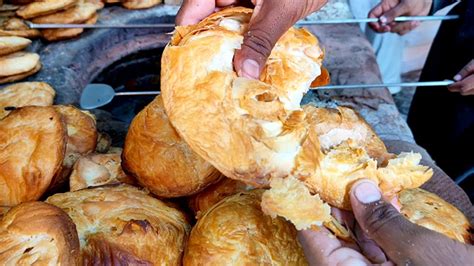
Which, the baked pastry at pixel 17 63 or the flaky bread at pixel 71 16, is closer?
the baked pastry at pixel 17 63

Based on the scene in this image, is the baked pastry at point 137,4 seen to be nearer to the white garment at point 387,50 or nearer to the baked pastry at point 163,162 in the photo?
the baked pastry at point 163,162

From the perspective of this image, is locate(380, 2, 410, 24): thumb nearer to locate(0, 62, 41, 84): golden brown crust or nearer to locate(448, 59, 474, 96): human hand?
locate(448, 59, 474, 96): human hand

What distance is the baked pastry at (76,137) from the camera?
7.11 feet

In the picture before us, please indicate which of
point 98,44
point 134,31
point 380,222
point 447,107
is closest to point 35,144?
point 380,222

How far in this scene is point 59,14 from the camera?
3.17 meters

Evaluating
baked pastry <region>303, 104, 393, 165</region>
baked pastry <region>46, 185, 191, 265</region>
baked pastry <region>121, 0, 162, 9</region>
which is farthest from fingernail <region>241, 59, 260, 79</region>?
baked pastry <region>121, 0, 162, 9</region>

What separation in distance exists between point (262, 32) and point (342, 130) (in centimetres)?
52

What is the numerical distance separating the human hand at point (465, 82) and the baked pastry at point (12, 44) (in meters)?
2.64

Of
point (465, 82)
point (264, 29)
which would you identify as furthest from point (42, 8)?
point (465, 82)

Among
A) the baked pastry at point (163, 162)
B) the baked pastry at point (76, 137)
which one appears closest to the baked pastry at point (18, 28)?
the baked pastry at point (76, 137)

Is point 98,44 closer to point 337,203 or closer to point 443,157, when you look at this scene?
point 337,203

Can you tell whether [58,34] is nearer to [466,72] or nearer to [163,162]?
[163,162]

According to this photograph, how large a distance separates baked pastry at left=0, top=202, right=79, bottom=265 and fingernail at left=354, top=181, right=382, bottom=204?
85 cm

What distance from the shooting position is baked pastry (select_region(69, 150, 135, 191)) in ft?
6.54
